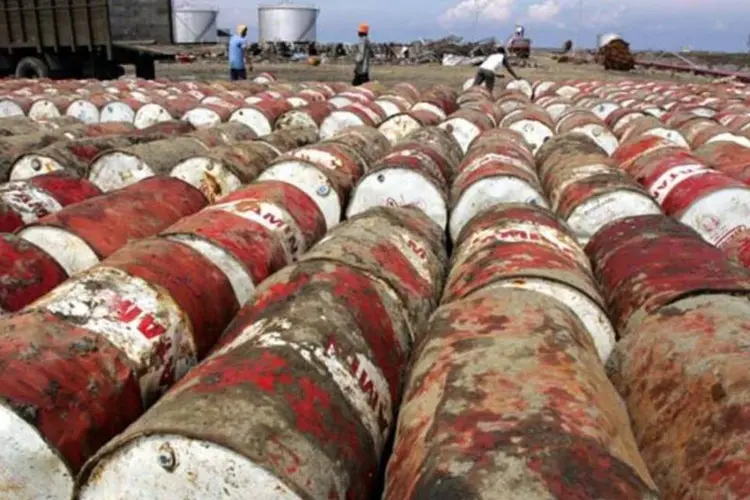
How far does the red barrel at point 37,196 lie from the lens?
526 centimetres

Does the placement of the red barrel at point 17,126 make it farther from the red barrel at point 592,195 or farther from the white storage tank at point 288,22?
the white storage tank at point 288,22

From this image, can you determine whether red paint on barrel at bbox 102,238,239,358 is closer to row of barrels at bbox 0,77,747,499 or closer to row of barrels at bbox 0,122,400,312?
row of barrels at bbox 0,77,747,499

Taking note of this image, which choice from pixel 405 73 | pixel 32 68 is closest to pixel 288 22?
pixel 405 73

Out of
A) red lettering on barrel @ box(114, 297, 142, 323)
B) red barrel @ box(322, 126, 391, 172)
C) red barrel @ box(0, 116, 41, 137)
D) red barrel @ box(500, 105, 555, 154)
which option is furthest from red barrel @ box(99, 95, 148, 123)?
red lettering on barrel @ box(114, 297, 142, 323)

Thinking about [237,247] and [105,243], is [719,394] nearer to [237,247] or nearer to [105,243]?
[237,247]

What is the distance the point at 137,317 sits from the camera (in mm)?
3359

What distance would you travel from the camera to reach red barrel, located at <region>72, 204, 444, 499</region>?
2.33 metres

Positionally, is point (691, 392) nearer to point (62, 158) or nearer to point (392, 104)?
point (62, 158)

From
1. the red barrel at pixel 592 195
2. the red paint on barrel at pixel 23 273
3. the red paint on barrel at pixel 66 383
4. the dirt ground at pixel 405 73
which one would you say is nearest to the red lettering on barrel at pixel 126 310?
the red paint on barrel at pixel 66 383

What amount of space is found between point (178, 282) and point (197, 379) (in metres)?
1.09

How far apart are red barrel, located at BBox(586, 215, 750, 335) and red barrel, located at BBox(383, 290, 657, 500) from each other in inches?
24.9

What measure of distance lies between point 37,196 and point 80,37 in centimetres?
1369

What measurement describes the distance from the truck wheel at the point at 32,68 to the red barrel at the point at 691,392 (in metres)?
18.3

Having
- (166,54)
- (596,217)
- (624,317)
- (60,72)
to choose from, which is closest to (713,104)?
(596,217)
